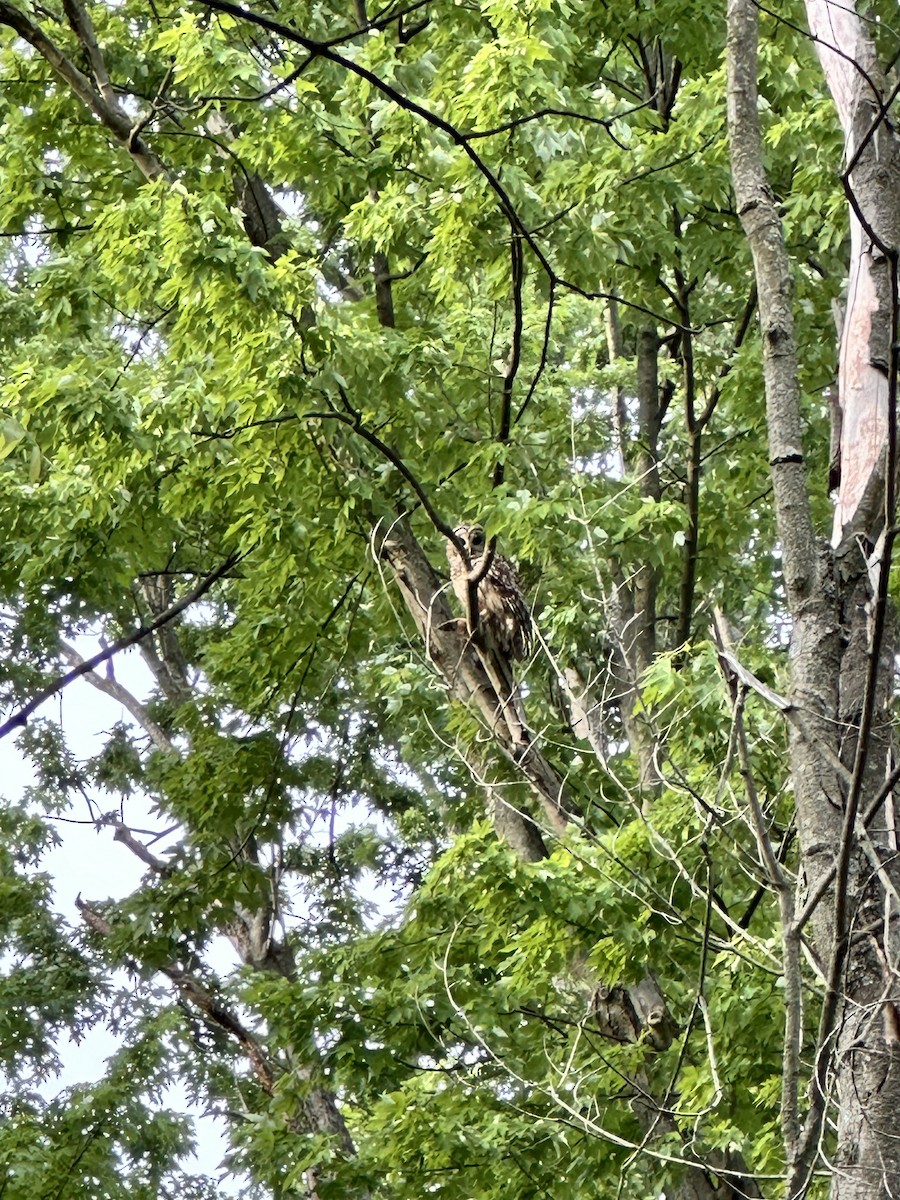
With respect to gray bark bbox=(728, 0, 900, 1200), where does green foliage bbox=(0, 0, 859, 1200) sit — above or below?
above

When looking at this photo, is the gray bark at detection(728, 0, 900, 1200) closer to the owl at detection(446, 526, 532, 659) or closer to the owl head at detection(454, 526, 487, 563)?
the owl at detection(446, 526, 532, 659)

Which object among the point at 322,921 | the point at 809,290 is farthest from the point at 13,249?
the point at 809,290

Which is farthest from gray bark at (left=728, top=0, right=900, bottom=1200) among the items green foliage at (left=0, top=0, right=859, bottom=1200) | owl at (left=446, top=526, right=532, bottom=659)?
owl at (left=446, top=526, right=532, bottom=659)

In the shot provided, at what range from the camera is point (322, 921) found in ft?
40.1

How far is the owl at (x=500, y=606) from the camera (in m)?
5.54

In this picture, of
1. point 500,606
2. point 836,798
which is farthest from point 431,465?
point 836,798

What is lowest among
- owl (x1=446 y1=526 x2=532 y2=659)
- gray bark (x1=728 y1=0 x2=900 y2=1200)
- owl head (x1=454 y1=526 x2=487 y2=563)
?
gray bark (x1=728 y1=0 x2=900 y2=1200)

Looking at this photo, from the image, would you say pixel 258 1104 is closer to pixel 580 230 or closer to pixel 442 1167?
pixel 442 1167

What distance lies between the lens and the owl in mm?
5539

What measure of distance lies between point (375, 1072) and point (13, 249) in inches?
337

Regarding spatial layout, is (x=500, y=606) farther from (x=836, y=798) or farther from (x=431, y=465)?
(x=836, y=798)

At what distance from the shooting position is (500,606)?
5.57 m

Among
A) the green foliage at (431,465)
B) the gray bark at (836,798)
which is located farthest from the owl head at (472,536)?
the gray bark at (836,798)

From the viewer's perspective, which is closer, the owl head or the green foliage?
the green foliage
